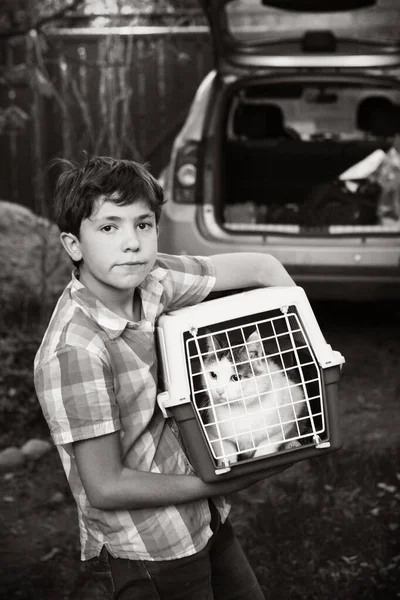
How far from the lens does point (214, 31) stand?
Result: 496 centimetres

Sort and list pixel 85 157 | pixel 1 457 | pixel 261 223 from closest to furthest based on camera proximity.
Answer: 1. pixel 85 157
2. pixel 1 457
3. pixel 261 223

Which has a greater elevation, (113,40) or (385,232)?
(113,40)

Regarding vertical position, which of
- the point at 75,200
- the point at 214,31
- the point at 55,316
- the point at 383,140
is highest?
the point at 75,200

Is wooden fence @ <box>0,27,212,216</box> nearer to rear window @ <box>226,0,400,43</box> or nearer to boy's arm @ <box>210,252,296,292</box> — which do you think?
rear window @ <box>226,0,400,43</box>

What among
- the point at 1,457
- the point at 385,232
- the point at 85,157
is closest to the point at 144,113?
the point at 385,232

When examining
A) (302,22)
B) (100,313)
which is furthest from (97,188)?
(302,22)

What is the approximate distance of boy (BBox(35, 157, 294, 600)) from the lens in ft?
5.33

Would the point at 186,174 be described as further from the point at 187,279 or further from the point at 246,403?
the point at 246,403

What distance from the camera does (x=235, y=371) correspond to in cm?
172

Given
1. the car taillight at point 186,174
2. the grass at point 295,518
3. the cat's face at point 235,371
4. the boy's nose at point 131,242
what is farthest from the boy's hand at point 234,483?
the car taillight at point 186,174

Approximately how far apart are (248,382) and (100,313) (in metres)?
0.31

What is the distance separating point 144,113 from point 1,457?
481cm

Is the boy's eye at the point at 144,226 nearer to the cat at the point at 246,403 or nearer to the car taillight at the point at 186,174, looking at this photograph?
the cat at the point at 246,403

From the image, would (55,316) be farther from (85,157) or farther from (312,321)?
(312,321)
